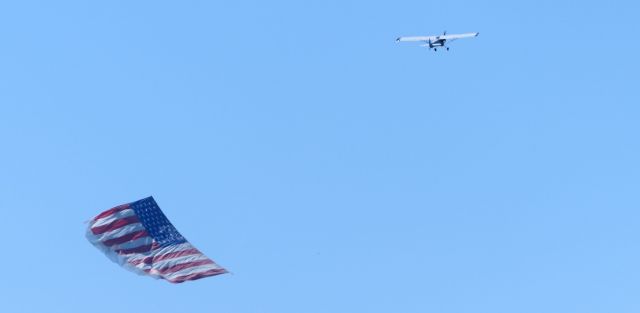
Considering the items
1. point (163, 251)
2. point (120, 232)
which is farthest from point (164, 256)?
point (120, 232)

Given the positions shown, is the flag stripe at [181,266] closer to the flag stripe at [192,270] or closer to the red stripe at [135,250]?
the flag stripe at [192,270]

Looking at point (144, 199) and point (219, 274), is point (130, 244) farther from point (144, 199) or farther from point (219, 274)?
point (219, 274)

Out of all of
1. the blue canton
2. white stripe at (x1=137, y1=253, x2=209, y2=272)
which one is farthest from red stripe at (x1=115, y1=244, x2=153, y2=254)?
white stripe at (x1=137, y1=253, x2=209, y2=272)

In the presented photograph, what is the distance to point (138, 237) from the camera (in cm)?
12194

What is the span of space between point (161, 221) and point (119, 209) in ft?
13.5

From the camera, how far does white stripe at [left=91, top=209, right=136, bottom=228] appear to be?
121688mm

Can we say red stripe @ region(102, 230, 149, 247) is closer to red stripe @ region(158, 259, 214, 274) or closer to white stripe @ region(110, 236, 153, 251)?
white stripe @ region(110, 236, 153, 251)

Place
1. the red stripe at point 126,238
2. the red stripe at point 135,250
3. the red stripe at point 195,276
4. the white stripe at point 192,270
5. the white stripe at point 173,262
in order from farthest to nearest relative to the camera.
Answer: the red stripe at point 126,238, the red stripe at point 135,250, the white stripe at point 173,262, the white stripe at point 192,270, the red stripe at point 195,276

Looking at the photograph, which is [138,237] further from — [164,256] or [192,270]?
[192,270]

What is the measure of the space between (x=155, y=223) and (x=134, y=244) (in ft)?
8.51

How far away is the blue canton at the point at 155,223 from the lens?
122 metres

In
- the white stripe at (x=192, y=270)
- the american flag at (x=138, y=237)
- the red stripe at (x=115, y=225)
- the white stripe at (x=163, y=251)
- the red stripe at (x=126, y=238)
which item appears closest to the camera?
the white stripe at (x=192, y=270)

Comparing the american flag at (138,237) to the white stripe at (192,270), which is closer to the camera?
the white stripe at (192,270)

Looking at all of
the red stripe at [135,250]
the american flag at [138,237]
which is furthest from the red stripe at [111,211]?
the red stripe at [135,250]
